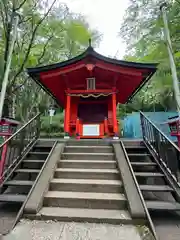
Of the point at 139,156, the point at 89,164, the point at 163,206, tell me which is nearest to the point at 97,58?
the point at 139,156

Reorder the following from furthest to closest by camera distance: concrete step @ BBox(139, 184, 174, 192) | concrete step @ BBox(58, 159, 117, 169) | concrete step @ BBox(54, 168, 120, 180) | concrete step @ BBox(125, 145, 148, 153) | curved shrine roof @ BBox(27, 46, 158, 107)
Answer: curved shrine roof @ BBox(27, 46, 158, 107), concrete step @ BBox(125, 145, 148, 153), concrete step @ BBox(58, 159, 117, 169), concrete step @ BBox(54, 168, 120, 180), concrete step @ BBox(139, 184, 174, 192)

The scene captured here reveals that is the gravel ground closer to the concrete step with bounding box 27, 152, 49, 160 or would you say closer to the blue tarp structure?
the concrete step with bounding box 27, 152, 49, 160

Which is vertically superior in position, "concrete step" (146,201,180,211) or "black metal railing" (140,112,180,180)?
"black metal railing" (140,112,180,180)

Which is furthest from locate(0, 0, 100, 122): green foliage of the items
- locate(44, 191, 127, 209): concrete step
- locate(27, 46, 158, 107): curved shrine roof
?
locate(44, 191, 127, 209): concrete step

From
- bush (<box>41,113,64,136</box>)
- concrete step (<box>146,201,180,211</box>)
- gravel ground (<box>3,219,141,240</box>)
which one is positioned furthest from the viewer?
bush (<box>41,113,64,136</box>)

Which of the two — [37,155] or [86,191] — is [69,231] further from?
[37,155]

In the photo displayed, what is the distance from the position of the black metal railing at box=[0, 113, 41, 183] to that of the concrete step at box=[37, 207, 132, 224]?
1.45 m

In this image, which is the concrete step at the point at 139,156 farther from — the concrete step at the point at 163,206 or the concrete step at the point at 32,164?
the concrete step at the point at 32,164

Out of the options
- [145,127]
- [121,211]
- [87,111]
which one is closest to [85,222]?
[121,211]

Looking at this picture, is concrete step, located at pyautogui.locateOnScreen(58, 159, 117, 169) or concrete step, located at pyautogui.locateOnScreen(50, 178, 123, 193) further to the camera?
concrete step, located at pyautogui.locateOnScreen(58, 159, 117, 169)

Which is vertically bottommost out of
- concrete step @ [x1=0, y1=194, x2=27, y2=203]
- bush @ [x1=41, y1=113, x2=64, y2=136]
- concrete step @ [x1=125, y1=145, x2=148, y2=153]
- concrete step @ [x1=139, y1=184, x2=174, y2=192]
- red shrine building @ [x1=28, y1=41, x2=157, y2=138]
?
concrete step @ [x1=0, y1=194, x2=27, y2=203]

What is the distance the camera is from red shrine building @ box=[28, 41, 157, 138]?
588 cm

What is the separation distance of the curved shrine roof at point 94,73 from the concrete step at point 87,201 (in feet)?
14.5

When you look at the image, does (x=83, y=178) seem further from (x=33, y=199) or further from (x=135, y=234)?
(x=135, y=234)
